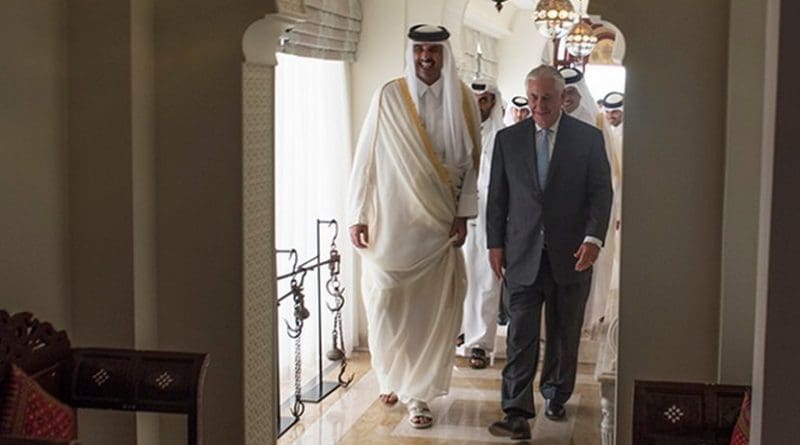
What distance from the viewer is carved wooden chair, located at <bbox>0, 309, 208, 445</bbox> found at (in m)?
2.76

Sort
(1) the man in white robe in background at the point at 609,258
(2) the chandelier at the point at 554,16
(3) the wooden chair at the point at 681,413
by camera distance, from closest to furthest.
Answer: (3) the wooden chair at the point at 681,413
(1) the man in white robe in background at the point at 609,258
(2) the chandelier at the point at 554,16

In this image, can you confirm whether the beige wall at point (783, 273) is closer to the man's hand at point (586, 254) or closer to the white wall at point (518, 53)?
the man's hand at point (586, 254)

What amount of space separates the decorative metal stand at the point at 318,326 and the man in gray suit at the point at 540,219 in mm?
952

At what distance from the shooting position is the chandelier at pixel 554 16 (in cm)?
616

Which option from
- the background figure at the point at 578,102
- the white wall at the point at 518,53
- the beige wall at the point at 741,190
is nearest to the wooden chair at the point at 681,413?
the beige wall at the point at 741,190

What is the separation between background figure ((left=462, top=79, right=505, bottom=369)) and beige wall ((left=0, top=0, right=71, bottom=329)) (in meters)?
2.91

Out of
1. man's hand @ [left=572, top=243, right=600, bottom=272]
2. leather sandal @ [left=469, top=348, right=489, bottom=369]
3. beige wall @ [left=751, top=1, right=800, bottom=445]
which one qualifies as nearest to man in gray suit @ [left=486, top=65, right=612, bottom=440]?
man's hand @ [left=572, top=243, right=600, bottom=272]

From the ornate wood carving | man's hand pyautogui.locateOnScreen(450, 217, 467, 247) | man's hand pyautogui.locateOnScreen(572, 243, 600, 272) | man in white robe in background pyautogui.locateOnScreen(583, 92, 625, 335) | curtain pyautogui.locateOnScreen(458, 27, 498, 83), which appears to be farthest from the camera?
curtain pyautogui.locateOnScreen(458, 27, 498, 83)

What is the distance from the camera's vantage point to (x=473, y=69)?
9.14 meters

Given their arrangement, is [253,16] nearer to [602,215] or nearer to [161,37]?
[161,37]

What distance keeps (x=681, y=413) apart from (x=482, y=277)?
3.27 m

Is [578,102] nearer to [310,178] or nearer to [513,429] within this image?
[310,178]

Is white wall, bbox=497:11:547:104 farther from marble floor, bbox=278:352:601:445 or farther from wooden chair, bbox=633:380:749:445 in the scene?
wooden chair, bbox=633:380:749:445

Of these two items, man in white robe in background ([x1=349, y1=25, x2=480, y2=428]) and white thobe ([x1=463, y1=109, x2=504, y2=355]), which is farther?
white thobe ([x1=463, y1=109, x2=504, y2=355])
